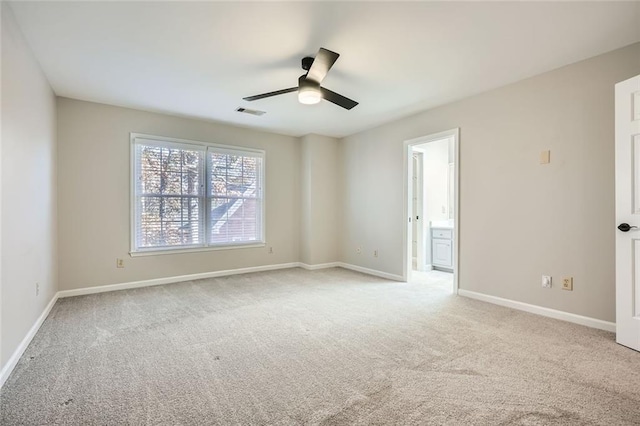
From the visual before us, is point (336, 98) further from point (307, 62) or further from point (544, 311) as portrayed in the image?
point (544, 311)

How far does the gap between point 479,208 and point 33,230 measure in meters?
4.57

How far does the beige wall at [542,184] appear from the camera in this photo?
2.79 metres

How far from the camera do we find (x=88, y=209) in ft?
13.3

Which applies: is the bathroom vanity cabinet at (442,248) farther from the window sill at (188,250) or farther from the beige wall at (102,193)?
the beige wall at (102,193)

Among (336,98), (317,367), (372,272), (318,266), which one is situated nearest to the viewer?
(317,367)

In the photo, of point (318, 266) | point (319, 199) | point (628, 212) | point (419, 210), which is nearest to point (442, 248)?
point (419, 210)

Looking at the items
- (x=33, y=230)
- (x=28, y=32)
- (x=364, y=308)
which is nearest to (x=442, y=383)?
(x=364, y=308)

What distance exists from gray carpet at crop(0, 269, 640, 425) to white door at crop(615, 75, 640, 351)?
236mm

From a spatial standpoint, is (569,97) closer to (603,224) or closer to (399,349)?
(603,224)

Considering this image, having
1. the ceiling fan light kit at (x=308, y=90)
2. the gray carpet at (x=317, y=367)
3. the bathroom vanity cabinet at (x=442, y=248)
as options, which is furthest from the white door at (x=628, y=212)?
the bathroom vanity cabinet at (x=442, y=248)

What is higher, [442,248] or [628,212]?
[628,212]

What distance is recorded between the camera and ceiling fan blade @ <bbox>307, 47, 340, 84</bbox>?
2.35m

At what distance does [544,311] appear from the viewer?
10.4 ft

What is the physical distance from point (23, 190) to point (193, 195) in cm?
232
